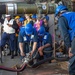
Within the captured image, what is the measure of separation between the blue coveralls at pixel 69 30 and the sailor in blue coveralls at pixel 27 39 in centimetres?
313

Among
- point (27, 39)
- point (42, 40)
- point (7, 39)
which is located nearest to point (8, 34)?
point (7, 39)

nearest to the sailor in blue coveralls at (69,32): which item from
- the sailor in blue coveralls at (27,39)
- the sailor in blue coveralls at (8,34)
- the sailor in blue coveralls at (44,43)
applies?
the sailor in blue coveralls at (27,39)

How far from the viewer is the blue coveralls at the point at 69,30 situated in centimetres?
655

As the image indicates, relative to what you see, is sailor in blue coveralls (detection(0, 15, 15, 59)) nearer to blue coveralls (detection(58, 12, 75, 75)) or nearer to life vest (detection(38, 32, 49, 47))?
life vest (detection(38, 32, 49, 47))

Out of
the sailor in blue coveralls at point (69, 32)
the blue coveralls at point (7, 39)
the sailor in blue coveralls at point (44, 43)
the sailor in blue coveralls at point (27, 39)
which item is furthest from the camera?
the blue coveralls at point (7, 39)

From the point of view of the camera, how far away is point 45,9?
8.61m

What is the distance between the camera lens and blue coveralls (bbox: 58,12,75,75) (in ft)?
21.5

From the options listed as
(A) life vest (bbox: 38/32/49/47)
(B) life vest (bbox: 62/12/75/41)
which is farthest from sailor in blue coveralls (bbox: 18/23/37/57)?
(B) life vest (bbox: 62/12/75/41)

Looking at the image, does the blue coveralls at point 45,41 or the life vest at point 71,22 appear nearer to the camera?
the life vest at point 71,22

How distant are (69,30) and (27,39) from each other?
3.53m

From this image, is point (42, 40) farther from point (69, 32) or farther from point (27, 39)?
point (69, 32)

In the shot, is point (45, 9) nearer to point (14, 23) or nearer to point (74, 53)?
point (74, 53)

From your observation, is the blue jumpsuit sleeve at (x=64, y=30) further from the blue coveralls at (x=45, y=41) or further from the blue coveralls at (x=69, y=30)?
the blue coveralls at (x=45, y=41)

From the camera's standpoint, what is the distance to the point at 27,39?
10047 mm
